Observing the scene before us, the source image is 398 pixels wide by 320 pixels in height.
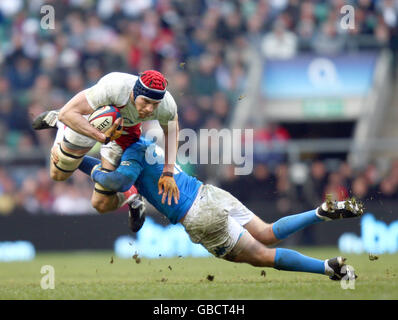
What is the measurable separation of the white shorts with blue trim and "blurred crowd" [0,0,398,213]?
6.13 meters

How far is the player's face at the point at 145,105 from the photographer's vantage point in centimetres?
785

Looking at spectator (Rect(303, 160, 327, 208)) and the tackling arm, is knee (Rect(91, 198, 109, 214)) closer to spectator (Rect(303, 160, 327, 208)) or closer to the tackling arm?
the tackling arm

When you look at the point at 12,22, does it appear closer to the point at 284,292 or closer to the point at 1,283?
the point at 1,283

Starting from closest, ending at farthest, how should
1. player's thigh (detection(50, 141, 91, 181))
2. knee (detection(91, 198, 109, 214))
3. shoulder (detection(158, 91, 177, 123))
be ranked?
shoulder (detection(158, 91, 177, 123)) < player's thigh (detection(50, 141, 91, 181)) < knee (detection(91, 198, 109, 214))

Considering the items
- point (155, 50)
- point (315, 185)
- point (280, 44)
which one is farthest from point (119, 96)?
point (155, 50)

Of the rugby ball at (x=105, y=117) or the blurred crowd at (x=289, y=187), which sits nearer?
the rugby ball at (x=105, y=117)

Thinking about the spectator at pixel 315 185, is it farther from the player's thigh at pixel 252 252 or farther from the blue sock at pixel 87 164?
the player's thigh at pixel 252 252

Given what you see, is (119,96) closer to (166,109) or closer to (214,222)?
(166,109)

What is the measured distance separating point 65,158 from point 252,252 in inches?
91.3

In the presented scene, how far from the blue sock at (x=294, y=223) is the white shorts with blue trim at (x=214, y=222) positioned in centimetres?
36

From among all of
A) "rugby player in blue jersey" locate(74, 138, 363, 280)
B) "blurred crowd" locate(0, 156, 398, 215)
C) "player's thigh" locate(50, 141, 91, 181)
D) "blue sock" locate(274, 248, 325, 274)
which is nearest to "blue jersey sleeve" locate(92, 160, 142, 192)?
"rugby player in blue jersey" locate(74, 138, 363, 280)

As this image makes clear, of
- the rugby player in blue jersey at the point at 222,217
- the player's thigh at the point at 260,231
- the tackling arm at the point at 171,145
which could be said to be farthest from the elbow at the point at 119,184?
the player's thigh at the point at 260,231

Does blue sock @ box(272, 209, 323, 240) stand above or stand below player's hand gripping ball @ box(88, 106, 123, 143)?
below

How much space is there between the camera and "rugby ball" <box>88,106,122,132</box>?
26.1 feet
